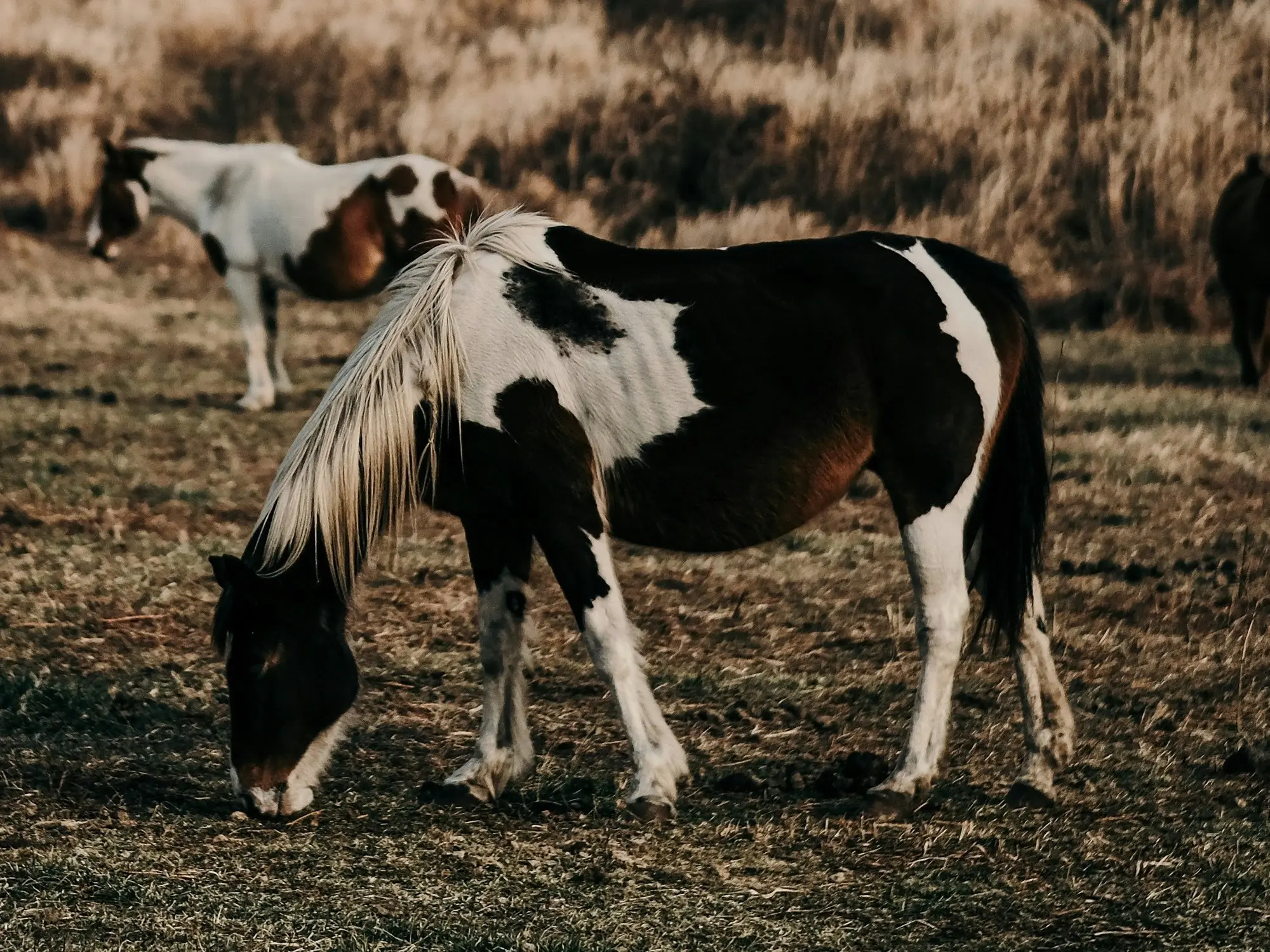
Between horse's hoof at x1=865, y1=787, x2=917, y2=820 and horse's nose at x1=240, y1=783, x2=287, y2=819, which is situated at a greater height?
horse's hoof at x1=865, y1=787, x2=917, y2=820

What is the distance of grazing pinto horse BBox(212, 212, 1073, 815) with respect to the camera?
4355mm

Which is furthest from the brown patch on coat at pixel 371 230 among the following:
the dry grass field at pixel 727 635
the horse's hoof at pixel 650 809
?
the horse's hoof at pixel 650 809

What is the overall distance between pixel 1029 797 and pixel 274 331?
7.80m

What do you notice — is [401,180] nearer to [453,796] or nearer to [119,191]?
[119,191]

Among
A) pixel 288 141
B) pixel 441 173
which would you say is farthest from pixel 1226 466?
pixel 288 141

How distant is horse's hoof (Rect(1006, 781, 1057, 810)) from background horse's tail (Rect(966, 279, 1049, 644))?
404mm

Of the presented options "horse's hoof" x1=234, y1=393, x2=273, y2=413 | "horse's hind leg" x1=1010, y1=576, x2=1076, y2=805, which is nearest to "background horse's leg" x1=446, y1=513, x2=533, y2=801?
"horse's hind leg" x1=1010, y1=576, x2=1076, y2=805

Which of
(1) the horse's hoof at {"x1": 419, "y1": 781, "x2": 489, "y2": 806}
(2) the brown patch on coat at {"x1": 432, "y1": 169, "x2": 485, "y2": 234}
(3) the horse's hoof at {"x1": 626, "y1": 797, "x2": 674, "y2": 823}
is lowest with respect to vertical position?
(1) the horse's hoof at {"x1": 419, "y1": 781, "x2": 489, "y2": 806}

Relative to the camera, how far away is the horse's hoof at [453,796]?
4629 mm

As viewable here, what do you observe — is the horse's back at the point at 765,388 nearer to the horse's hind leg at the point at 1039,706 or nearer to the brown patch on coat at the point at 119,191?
the horse's hind leg at the point at 1039,706

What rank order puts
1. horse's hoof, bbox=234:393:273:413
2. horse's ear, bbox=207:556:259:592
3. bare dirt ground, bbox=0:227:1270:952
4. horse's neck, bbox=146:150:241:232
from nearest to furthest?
bare dirt ground, bbox=0:227:1270:952, horse's ear, bbox=207:556:259:592, horse's hoof, bbox=234:393:273:413, horse's neck, bbox=146:150:241:232

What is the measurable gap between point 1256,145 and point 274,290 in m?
9.66

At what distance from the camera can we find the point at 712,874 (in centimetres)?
413

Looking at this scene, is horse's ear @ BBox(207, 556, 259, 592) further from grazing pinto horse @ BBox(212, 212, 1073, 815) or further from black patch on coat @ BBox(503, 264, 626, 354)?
black patch on coat @ BBox(503, 264, 626, 354)
